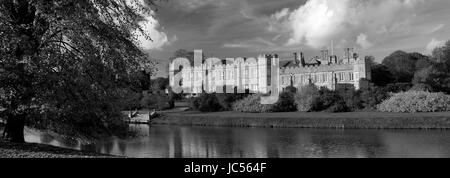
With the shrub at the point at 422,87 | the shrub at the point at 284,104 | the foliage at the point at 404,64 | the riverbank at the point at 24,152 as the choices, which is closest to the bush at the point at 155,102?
the shrub at the point at 284,104

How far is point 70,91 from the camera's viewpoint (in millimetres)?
13578

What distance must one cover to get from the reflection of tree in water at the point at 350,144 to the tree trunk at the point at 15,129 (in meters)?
14.5

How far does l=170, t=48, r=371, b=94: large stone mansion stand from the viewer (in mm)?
64000

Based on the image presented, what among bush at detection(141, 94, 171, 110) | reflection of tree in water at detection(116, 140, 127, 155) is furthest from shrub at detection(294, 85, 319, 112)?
reflection of tree in water at detection(116, 140, 127, 155)

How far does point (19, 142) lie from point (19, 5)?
4.34 meters

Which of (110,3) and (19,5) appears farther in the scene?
(110,3)

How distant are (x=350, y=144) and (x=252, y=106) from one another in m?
29.6

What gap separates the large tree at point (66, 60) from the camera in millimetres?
12414

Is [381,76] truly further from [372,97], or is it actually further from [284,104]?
[284,104]

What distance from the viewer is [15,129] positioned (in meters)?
14.3

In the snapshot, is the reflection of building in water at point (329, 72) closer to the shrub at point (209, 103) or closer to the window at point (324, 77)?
the window at point (324, 77)

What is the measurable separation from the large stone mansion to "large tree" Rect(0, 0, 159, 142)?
1881 inches
